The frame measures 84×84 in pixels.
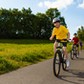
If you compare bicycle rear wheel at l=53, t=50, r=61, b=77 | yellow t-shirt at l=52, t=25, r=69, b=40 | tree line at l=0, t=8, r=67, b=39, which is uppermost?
tree line at l=0, t=8, r=67, b=39

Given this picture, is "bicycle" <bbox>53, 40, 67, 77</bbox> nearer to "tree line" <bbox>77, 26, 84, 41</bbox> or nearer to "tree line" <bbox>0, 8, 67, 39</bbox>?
"tree line" <bbox>77, 26, 84, 41</bbox>

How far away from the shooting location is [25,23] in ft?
386

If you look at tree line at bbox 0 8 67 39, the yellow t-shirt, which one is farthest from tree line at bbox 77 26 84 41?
the yellow t-shirt

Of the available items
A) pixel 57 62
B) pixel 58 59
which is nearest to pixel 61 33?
pixel 58 59

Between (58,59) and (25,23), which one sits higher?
(25,23)

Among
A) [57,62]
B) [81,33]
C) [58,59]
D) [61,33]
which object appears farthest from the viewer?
[81,33]

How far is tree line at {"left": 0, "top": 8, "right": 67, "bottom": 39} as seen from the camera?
109 meters

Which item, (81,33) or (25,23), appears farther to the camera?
(25,23)

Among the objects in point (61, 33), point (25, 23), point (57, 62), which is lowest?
point (57, 62)

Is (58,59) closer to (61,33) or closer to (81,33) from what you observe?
(61,33)

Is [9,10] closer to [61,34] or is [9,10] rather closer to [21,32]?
[21,32]

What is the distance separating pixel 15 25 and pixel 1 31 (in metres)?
8.82

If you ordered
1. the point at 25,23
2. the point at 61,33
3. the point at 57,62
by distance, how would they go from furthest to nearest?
the point at 25,23
the point at 61,33
the point at 57,62

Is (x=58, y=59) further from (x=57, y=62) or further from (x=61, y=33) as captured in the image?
(x=61, y=33)
